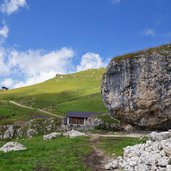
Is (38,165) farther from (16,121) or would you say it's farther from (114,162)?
(16,121)

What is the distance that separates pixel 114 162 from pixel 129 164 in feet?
5.95

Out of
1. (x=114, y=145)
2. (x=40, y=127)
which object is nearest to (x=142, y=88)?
(x=114, y=145)

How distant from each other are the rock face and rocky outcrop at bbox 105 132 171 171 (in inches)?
756

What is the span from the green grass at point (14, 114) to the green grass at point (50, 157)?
85.9 meters

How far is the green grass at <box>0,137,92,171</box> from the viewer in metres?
36.2

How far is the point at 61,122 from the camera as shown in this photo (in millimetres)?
84375

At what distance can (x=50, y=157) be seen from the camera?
40438 mm

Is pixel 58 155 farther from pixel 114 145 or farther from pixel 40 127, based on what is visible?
pixel 40 127

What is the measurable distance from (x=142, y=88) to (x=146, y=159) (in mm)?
25354

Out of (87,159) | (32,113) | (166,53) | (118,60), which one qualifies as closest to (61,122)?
(118,60)

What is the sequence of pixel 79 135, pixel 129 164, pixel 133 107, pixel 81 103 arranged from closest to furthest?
pixel 129 164, pixel 79 135, pixel 133 107, pixel 81 103

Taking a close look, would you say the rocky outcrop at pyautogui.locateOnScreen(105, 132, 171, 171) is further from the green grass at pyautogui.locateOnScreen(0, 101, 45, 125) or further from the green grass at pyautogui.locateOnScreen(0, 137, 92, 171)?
the green grass at pyautogui.locateOnScreen(0, 101, 45, 125)

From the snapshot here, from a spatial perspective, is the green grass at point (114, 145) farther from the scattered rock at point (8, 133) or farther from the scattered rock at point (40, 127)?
the scattered rock at point (8, 133)

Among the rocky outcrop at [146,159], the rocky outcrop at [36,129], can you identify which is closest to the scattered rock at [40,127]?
the rocky outcrop at [36,129]
